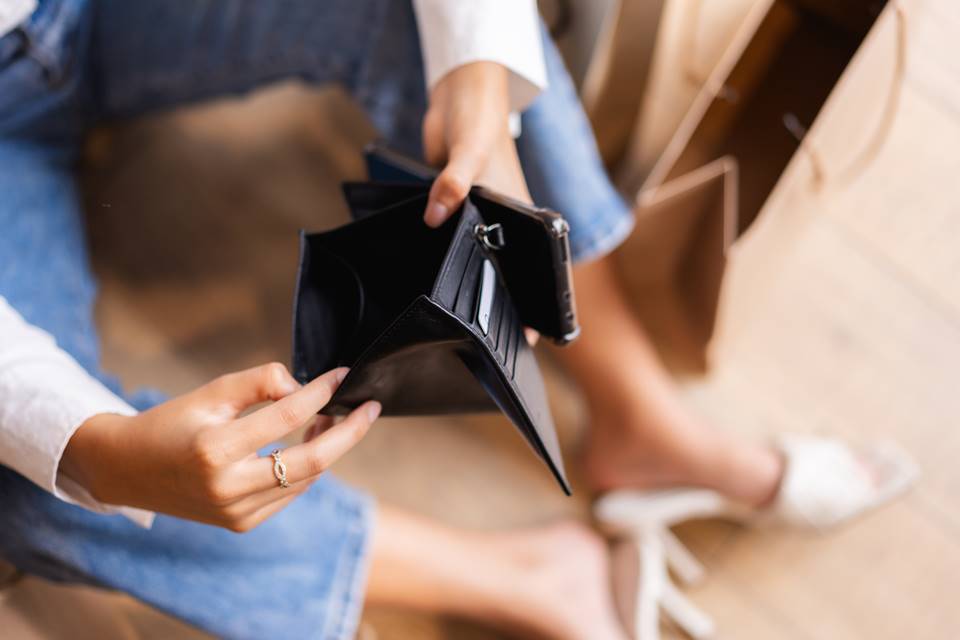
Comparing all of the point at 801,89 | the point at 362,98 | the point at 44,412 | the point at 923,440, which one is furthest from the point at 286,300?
the point at 923,440

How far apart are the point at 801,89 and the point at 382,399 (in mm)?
425

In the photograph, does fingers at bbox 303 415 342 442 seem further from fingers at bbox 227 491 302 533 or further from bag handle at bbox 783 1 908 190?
bag handle at bbox 783 1 908 190

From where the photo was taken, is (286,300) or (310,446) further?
(286,300)

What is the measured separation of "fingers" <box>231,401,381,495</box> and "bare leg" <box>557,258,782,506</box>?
36cm

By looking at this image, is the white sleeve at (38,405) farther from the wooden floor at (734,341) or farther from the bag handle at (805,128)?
the bag handle at (805,128)

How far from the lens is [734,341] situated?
91cm

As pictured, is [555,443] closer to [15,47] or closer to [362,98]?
[362,98]

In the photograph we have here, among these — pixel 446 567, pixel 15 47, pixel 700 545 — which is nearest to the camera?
pixel 15 47

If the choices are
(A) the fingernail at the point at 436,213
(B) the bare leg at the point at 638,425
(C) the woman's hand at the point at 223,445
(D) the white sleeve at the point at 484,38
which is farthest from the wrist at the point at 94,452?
(B) the bare leg at the point at 638,425

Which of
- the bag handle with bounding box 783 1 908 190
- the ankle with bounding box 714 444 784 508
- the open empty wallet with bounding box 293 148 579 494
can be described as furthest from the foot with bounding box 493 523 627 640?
the bag handle with bounding box 783 1 908 190

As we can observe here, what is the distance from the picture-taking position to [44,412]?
0.46m

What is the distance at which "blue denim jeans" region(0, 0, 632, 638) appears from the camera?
55cm

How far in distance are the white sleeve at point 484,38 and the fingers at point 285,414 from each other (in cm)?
26

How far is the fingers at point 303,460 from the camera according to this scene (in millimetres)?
416
